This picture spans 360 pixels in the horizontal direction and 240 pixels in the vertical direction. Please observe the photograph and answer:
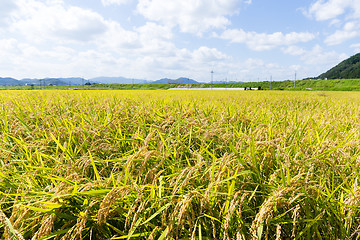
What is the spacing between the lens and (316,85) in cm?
8350

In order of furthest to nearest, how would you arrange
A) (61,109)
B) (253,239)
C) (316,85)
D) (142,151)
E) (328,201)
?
(316,85), (61,109), (142,151), (328,201), (253,239)

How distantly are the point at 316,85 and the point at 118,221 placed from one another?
102724mm

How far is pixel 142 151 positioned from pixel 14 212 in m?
0.91

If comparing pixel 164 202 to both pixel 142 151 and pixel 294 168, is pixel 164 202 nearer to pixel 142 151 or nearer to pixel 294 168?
pixel 142 151

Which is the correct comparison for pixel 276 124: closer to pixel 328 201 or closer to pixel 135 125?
pixel 328 201

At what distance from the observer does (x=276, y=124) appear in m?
2.83

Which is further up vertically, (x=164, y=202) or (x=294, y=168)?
(x=294, y=168)

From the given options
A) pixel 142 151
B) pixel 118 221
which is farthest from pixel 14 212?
pixel 142 151

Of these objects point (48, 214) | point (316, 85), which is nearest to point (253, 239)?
point (48, 214)

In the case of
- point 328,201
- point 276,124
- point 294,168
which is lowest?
point 328,201

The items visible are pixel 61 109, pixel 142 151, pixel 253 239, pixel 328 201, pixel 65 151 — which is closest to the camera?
pixel 253 239

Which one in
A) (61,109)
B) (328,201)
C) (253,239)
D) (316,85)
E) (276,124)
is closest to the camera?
(253,239)

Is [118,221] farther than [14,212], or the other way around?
[118,221]

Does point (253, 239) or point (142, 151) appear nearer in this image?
point (253, 239)
